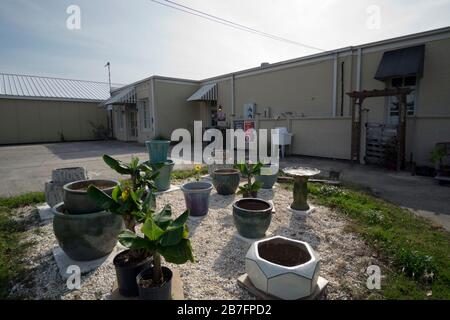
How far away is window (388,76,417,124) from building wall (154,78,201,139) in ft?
35.0

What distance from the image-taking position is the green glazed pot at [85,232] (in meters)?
2.44

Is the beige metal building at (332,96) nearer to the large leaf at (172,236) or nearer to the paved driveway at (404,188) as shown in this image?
the paved driveway at (404,188)

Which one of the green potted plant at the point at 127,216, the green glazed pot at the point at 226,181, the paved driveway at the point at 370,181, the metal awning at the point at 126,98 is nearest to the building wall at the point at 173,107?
the metal awning at the point at 126,98

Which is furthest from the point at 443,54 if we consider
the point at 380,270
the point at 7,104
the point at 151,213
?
the point at 7,104

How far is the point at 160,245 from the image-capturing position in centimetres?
182

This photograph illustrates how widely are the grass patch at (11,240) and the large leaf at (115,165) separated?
1307 millimetres

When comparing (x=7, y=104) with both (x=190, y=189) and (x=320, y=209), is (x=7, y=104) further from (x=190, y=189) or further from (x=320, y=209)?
(x=320, y=209)

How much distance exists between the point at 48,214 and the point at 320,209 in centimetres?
421

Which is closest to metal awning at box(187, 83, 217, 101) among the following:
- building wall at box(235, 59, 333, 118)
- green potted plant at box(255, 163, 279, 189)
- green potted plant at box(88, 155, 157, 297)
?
building wall at box(235, 59, 333, 118)

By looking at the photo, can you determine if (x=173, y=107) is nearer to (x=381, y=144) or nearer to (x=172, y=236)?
(x=381, y=144)

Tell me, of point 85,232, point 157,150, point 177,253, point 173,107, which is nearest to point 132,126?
point 173,107

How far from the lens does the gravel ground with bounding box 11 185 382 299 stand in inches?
86.5

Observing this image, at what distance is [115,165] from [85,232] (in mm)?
689

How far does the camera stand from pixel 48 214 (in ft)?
13.0
